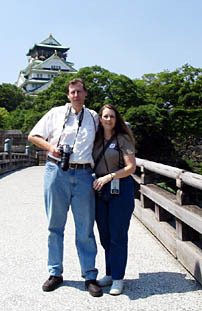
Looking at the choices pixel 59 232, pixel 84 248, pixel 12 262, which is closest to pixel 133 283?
pixel 84 248

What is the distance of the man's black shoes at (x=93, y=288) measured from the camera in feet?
9.78

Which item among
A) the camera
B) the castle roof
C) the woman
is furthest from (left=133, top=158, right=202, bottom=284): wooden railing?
the castle roof

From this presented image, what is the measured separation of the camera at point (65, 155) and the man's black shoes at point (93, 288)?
39.2 inches

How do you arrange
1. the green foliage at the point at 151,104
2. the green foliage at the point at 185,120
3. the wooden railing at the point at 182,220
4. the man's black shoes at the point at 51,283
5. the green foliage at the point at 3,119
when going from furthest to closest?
the green foliage at the point at 3,119 → the green foliage at the point at 185,120 → the green foliage at the point at 151,104 → the wooden railing at the point at 182,220 → the man's black shoes at the point at 51,283

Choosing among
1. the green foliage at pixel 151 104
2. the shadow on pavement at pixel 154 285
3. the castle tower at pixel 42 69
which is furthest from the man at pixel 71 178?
the castle tower at pixel 42 69

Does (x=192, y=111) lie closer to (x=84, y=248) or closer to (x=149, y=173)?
(x=149, y=173)

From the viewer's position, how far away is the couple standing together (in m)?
3.07

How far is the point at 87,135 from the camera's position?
3.15 m

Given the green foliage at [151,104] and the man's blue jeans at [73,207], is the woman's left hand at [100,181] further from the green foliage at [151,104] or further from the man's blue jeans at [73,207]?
the green foliage at [151,104]

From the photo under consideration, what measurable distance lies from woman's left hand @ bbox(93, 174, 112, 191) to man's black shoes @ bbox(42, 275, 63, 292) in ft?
2.89

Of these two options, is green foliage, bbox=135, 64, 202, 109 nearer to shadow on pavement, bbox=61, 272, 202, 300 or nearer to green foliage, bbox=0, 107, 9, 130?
green foliage, bbox=0, 107, 9, 130

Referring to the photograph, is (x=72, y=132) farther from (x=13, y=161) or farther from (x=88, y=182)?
(x=13, y=161)

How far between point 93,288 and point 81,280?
0.36 m

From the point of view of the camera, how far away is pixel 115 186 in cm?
304
